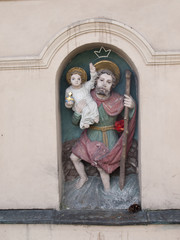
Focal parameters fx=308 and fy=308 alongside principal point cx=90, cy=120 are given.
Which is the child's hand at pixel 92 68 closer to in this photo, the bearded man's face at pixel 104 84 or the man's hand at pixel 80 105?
the bearded man's face at pixel 104 84

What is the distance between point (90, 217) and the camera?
4352 mm

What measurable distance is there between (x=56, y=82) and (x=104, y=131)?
1045mm

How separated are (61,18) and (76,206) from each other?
9.10ft

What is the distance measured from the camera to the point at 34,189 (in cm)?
455

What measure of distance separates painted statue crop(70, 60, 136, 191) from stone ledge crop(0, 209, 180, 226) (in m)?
0.47

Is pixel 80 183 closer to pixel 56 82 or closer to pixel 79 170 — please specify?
pixel 79 170

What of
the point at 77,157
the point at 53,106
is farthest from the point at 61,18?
the point at 77,157

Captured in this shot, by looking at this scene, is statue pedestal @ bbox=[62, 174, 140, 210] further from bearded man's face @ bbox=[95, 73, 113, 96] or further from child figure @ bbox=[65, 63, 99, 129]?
bearded man's face @ bbox=[95, 73, 113, 96]

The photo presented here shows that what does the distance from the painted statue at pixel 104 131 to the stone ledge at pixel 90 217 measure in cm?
47

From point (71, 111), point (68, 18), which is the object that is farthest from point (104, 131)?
point (68, 18)

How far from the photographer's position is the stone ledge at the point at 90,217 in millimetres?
4246

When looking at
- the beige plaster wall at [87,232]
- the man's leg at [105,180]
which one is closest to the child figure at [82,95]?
the man's leg at [105,180]

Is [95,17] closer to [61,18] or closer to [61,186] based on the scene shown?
[61,18]

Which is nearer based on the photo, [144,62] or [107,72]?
[144,62]
